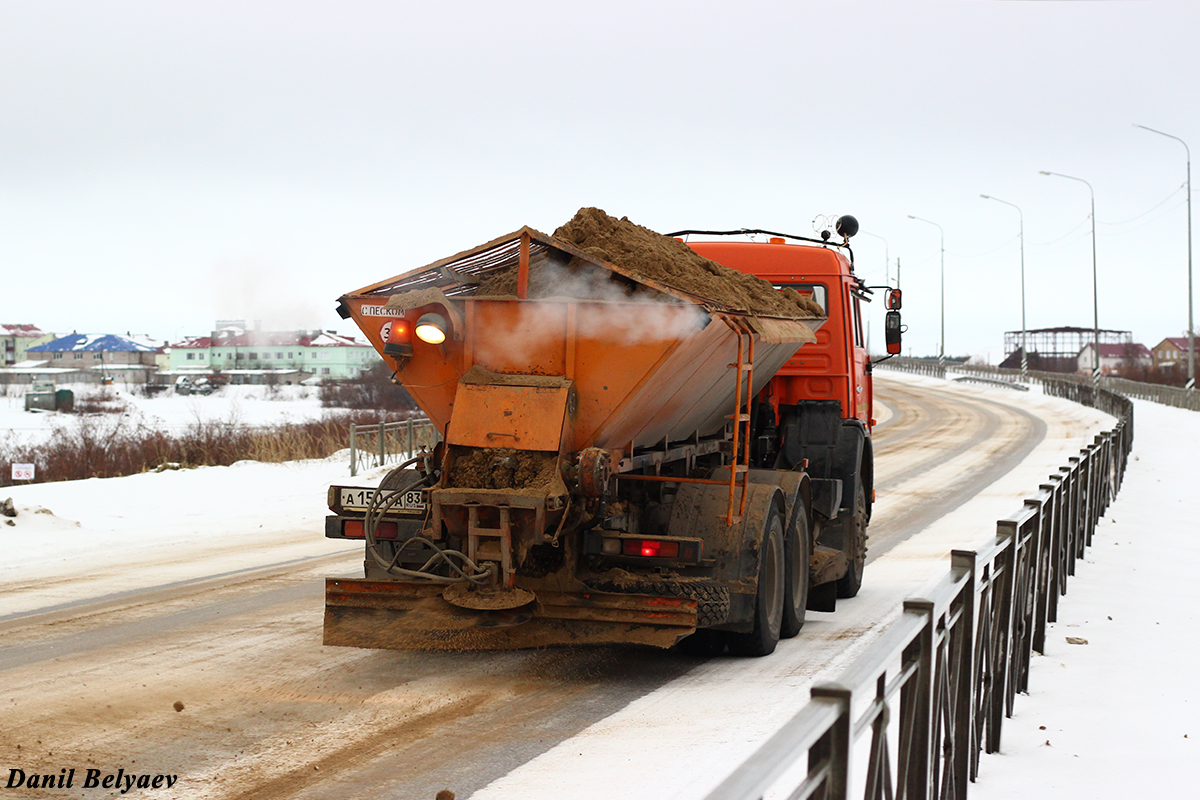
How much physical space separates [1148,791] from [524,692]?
3.38m

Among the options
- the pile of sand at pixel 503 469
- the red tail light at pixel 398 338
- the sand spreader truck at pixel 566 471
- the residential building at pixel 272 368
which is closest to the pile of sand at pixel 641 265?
the sand spreader truck at pixel 566 471

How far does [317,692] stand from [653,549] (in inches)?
84.9

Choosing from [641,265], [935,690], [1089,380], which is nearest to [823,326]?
[641,265]

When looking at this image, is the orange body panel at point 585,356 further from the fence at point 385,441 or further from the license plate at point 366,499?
the fence at point 385,441

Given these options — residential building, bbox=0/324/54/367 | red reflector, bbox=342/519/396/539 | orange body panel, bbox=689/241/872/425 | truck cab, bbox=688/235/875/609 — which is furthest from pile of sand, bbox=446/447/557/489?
residential building, bbox=0/324/54/367

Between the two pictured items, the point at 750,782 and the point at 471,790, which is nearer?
the point at 750,782

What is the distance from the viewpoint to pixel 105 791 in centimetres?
481

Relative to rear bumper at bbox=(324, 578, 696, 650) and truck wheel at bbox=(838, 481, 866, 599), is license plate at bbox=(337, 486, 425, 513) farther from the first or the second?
truck wheel at bbox=(838, 481, 866, 599)

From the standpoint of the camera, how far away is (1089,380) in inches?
2403

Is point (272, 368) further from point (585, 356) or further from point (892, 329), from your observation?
point (585, 356)

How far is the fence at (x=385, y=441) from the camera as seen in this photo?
23219 mm

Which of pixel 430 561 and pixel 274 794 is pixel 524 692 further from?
pixel 274 794

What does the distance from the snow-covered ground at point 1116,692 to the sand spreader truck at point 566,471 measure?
191 cm

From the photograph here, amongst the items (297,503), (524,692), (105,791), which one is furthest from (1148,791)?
(297,503)
